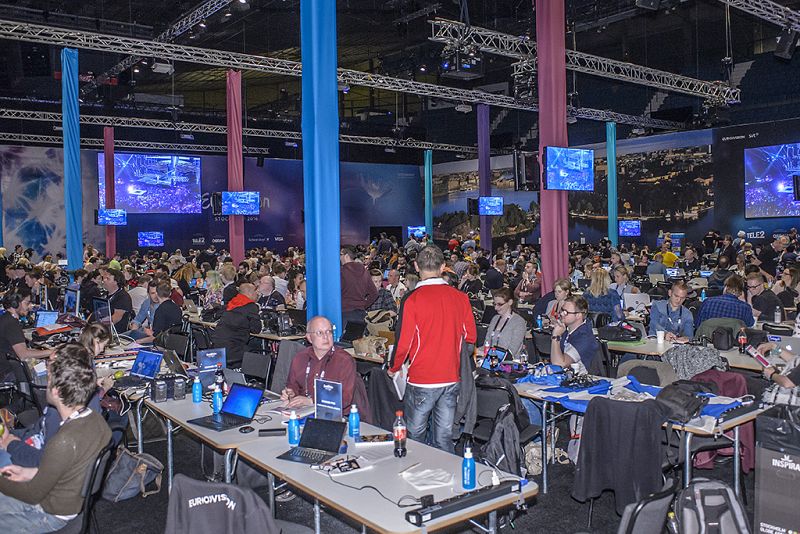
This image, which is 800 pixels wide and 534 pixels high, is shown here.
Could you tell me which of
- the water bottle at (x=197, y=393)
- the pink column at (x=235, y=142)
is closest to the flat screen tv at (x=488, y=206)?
the pink column at (x=235, y=142)

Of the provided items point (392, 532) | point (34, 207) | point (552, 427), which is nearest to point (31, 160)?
point (34, 207)

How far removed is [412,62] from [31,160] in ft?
45.9

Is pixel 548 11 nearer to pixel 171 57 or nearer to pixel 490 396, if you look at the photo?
pixel 490 396

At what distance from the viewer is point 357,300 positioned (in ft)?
30.1

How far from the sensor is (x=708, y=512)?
10.5ft

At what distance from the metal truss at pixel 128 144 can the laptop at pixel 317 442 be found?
68.3 ft

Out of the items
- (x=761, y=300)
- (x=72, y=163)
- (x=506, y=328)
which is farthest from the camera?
(x=72, y=163)

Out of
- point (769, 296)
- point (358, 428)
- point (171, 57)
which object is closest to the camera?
point (358, 428)

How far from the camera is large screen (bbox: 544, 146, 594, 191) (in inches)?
396

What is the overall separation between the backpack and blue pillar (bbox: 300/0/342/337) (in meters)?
4.55

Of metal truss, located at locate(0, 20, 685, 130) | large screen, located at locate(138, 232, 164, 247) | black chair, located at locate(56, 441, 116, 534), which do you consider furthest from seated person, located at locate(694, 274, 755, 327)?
large screen, located at locate(138, 232, 164, 247)

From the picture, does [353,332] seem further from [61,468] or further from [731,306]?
[61,468]

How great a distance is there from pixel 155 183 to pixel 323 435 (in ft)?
75.0

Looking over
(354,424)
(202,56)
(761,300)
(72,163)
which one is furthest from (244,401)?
(202,56)
